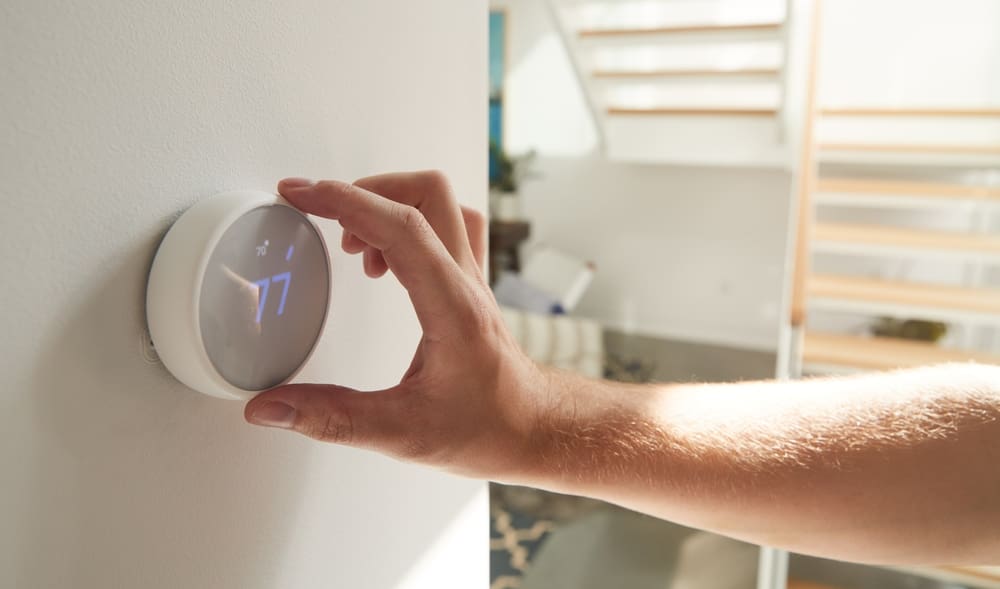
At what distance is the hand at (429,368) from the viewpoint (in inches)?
17.9

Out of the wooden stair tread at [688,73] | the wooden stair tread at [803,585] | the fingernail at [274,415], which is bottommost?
the wooden stair tread at [803,585]

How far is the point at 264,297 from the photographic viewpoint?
0.42m

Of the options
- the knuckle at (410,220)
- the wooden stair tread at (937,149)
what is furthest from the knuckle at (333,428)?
the wooden stair tread at (937,149)

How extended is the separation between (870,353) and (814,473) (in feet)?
7.93

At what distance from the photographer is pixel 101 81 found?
36cm

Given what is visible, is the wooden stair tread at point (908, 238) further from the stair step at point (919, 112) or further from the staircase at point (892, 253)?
the stair step at point (919, 112)

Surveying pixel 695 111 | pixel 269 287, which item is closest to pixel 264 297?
pixel 269 287

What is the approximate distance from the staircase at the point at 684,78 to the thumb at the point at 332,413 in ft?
11.3

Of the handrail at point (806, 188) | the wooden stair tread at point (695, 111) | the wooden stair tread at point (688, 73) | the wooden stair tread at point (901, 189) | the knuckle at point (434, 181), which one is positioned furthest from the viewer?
the wooden stair tread at point (695, 111)

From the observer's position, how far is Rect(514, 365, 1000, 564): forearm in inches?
25.6

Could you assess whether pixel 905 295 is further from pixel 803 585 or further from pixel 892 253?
pixel 803 585

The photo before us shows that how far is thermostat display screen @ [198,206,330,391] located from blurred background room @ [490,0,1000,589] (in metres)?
2.19

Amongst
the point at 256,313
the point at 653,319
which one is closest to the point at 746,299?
the point at 653,319

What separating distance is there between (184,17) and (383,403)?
10.3 inches
